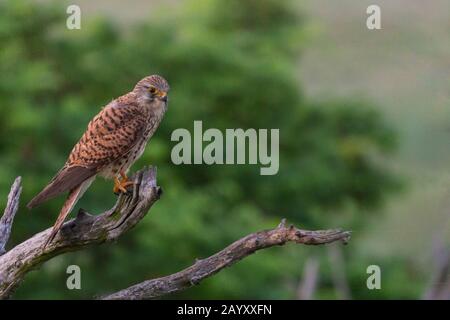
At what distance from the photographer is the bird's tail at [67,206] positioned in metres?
6.16

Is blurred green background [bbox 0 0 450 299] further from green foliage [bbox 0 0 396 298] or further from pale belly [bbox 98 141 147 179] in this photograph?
pale belly [bbox 98 141 147 179]

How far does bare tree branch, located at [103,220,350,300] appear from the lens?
577cm

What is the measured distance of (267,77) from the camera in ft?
62.6

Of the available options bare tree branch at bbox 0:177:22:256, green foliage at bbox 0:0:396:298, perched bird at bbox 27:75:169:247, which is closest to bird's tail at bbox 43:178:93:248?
perched bird at bbox 27:75:169:247

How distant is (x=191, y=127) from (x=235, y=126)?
1454 mm

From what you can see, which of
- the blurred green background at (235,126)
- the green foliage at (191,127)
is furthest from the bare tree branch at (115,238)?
the green foliage at (191,127)

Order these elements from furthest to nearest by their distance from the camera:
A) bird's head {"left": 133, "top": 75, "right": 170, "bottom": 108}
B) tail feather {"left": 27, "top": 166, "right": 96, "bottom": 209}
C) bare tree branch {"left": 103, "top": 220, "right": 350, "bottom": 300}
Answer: bird's head {"left": 133, "top": 75, "right": 170, "bottom": 108}, tail feather {"left": 27, "top": 166, "right": 96, "bottom": 209}, bare tree branch {"left": 103, "top": 220, "right": 350, "bottom": 300}

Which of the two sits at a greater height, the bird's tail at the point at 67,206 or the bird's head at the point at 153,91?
the bird's head at the point at 153,91

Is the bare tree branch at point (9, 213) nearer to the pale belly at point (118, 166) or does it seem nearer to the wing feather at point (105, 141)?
the wing feather at point (105, 141)

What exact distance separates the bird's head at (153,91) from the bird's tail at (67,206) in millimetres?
887

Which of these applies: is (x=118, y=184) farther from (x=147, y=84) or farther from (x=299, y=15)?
(x=299, y=15)

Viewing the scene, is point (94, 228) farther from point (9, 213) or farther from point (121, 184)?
point (121, 184)

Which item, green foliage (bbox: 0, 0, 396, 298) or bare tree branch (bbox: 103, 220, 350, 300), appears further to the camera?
green foliage (bbox: 0, 0, 396, 298)

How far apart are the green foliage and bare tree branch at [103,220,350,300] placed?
27.3 ft
